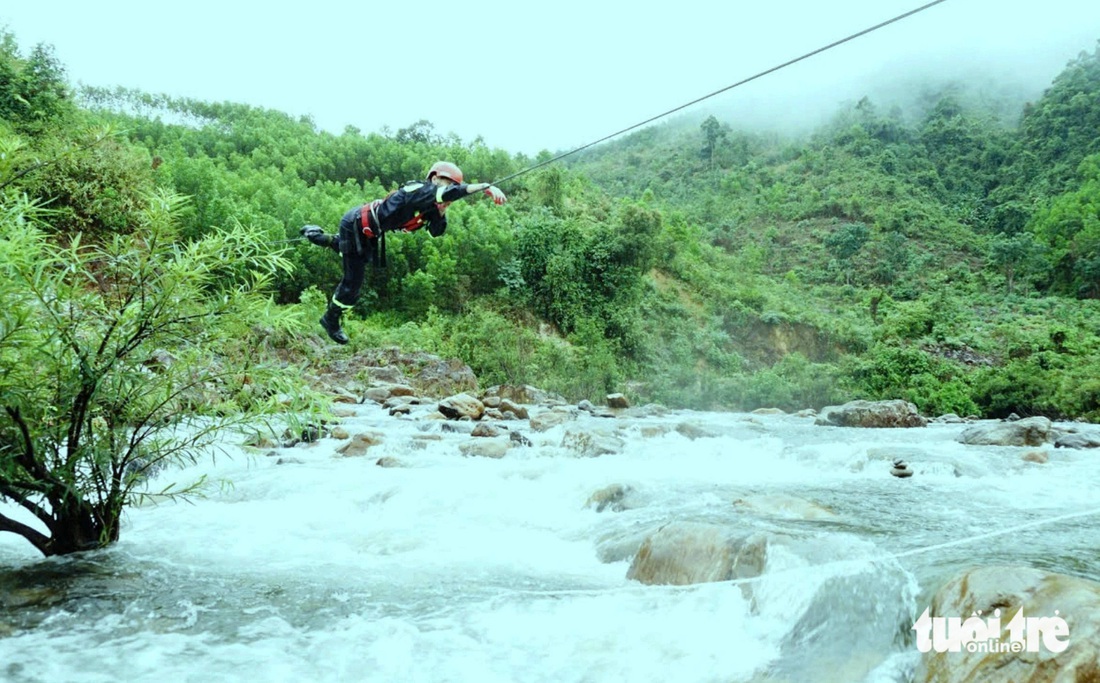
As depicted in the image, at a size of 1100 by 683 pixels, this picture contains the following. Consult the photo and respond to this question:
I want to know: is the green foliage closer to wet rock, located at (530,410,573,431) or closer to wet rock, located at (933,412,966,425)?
wet rock, located at (530,410,573,431)

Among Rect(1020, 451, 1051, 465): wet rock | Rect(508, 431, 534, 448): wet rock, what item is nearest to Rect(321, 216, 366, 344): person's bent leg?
Rect(508, 431, 534, 448): wet rock

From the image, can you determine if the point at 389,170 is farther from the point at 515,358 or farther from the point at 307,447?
the point at 307,447

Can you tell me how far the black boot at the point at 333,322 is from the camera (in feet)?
16.2

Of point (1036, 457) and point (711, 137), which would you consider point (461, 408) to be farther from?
point (711, 137)

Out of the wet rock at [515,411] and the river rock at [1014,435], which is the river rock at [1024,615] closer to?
the river rock at [1014,435]

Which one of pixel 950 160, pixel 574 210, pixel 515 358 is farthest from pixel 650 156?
pixel 515 358

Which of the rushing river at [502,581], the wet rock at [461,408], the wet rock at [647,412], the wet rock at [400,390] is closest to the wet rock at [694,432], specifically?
the wet rock at [461,408]

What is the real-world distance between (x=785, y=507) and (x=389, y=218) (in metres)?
3.13

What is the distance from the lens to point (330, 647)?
2871 millimetres

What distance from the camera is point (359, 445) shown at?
8086 mm

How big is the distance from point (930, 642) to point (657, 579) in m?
1.31

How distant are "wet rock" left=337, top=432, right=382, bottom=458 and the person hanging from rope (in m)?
3.49

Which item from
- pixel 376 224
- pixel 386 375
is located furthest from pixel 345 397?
pixel 376 224

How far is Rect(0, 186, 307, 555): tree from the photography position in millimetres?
3092
